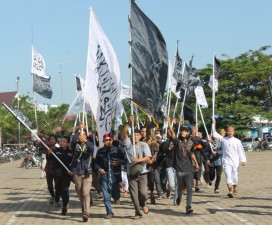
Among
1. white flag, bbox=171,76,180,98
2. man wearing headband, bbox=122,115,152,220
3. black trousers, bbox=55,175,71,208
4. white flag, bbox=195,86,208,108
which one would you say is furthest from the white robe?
white flag, bbox=195,86,208,108

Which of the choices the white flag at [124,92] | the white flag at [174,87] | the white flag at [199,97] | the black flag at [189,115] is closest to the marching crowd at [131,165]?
the black flag at [189,115]

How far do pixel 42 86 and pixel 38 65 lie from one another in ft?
2.61

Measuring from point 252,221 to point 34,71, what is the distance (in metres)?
10.7

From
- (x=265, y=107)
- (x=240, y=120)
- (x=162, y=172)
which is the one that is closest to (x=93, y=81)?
(x=162, y=172)

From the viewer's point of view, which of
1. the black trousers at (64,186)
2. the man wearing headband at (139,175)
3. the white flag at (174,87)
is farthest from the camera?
the white flag at (174,87)

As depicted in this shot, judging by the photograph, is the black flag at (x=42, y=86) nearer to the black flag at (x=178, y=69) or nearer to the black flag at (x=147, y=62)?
the black flag at (x=178, y=69)

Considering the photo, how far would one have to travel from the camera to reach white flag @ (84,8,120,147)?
36.4 ft

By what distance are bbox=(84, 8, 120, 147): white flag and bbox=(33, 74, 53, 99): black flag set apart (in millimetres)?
7475

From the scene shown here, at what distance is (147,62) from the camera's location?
11.2 metres

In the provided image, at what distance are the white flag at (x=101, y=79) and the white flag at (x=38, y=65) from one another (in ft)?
25.4

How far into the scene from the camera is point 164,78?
11.6 meters

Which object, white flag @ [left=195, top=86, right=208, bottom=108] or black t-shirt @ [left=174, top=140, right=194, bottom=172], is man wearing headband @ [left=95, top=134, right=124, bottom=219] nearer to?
black t-shirt @ [left=174, top=140, right=194, bottom=172]

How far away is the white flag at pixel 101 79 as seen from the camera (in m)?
11.1

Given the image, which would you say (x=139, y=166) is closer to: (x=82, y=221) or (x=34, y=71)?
(x=82, y=221)
